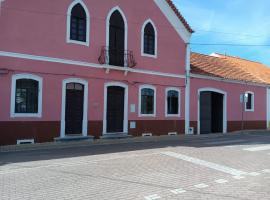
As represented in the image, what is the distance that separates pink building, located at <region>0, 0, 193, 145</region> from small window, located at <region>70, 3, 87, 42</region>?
0.05 meters

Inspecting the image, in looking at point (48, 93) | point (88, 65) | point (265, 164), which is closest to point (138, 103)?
point (88, 65)

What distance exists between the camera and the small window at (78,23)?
1742 cm

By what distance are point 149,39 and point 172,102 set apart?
13.4ft

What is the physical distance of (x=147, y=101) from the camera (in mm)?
20641

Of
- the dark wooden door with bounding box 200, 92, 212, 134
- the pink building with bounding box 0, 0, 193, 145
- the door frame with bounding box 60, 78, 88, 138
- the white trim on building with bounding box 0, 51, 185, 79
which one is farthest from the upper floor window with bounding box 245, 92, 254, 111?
the door frame with bounding box 60, 78, 88, 138

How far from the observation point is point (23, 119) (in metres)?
15.6

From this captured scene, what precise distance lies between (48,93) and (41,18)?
134 inches

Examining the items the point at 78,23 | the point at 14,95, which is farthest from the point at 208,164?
the point at 78,23

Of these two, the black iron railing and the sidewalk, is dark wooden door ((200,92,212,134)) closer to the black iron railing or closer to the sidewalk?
Result: the sidewalk

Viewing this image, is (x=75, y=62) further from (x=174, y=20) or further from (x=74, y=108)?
(x=174, y=20)

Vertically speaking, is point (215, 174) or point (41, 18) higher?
point (41, 18)

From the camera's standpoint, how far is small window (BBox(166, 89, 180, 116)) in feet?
71.1

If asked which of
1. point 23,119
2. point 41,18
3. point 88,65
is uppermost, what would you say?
point 41,18

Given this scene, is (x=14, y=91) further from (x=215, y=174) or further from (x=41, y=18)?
(x=215, y=174)
